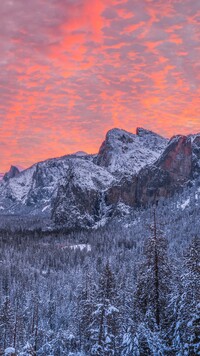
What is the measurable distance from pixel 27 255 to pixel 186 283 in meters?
182

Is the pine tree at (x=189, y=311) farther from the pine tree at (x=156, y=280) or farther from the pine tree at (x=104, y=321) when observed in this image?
the pine tree at (x=104, y=321)

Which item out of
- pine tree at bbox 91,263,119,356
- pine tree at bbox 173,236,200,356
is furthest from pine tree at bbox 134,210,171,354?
pine tree at bbox 91,263,119,356

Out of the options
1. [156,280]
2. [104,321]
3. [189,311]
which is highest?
[156,280]

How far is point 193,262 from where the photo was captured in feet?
88.4

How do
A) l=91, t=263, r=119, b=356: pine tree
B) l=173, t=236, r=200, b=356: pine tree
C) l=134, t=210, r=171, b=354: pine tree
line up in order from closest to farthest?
l=173, t=236, r=200, b=356: pine tree, l=134, t=210, r=171, b=354: pine tree, l=91, t=263, r=119, b=356: pine tree

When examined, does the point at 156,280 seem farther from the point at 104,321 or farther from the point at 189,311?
the point at 104,321

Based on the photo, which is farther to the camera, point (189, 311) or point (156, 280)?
point (156, 280)

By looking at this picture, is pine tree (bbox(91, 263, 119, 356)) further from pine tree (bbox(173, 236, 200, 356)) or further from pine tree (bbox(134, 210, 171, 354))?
pine tree (bbox(173, 236, 200, 356))

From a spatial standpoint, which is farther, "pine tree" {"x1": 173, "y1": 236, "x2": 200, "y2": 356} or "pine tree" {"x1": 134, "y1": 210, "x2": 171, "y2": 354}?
"pine tree" {"x1": 134, "y1": 210, "x2": 171, "y2": 354}

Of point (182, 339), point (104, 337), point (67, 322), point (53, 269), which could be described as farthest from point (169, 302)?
point (53, 269)

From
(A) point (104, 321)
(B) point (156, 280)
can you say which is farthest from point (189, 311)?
(A) point (104, 321)

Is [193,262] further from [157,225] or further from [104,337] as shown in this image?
[104,337]

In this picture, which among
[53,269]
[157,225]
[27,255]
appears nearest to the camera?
[157,225]

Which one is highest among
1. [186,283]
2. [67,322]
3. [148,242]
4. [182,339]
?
[148,242]
